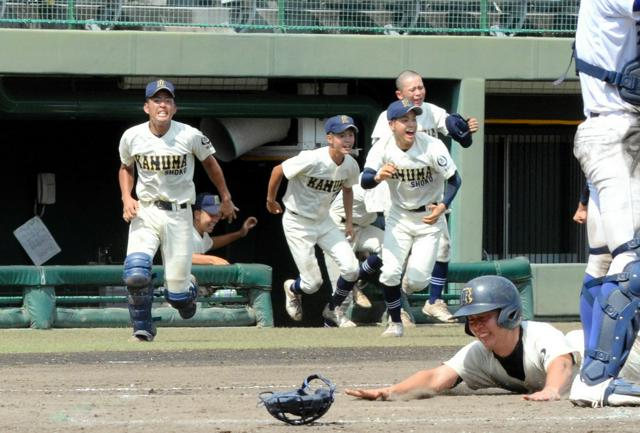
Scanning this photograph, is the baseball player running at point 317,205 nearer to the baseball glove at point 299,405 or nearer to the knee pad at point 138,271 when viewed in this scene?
the knee pad at point 138,271

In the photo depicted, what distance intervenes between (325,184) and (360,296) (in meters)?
1.41

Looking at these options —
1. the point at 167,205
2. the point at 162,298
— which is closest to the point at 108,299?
the point at 162,298

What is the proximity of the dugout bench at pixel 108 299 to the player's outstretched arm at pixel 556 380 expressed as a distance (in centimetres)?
642

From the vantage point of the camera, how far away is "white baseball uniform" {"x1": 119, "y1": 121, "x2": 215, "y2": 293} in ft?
36.0

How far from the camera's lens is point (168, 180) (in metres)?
11.0

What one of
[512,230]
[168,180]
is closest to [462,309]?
[168,180]

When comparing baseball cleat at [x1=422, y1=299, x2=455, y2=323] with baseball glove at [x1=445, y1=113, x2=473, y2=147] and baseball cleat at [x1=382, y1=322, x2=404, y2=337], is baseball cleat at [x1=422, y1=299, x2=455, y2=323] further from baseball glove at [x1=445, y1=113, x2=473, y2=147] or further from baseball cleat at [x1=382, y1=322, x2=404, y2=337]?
baseball glove at [x1=445, y1=113, x2=473, y2=147]

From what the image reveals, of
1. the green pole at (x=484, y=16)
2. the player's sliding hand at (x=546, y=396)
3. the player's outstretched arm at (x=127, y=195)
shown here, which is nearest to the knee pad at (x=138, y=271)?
the player's outstretched arm at (x=127, y=195)

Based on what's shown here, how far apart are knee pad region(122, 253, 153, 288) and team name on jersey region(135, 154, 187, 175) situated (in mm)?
629

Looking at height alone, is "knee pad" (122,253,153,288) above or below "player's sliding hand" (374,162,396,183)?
below

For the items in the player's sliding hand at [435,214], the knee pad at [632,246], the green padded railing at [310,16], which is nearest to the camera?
the knee pad at [632,246]

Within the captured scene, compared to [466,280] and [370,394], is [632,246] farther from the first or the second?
[466,280]

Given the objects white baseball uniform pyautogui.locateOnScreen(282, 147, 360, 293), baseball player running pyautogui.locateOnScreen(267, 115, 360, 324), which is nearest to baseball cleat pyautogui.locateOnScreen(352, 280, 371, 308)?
baseball player running pyautogui.locateOnScreen(267, 115, 360, 324)

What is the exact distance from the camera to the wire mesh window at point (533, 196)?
648 inches
